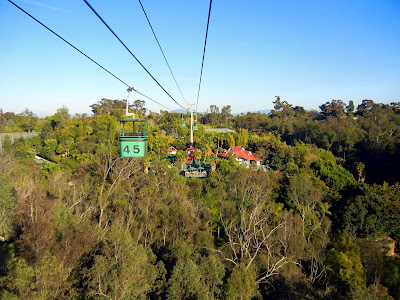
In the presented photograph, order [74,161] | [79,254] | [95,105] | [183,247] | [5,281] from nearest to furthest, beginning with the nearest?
[5,281] → [79,254] → [183,247] → [74,161] → [95,105]

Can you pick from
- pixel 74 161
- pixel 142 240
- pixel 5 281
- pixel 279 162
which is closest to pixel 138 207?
pixel 142 240

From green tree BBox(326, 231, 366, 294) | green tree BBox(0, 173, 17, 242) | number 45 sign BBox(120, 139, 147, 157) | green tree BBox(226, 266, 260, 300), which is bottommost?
green tree BBox(326, 231, 366, 294)

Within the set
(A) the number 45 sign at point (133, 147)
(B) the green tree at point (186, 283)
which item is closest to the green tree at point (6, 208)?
(B) the green tree at point (186, 283)

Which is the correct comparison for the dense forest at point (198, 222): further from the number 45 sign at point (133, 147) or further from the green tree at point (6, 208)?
the number 45 sign at point (133, 147)

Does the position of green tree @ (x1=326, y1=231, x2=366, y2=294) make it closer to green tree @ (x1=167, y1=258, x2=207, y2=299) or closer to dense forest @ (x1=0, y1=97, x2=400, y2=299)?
dense forest @ (x1=0, y1=97, x2=400, y2=299)

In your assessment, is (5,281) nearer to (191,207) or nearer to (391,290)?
(191,207)

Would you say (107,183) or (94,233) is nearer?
(94,233)

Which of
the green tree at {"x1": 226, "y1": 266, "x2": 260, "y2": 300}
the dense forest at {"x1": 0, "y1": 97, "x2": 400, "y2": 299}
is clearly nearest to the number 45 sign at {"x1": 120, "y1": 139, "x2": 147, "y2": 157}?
the dense forest at {"x1": 0, "y1": 97, "x2": 400, "y2": 299}

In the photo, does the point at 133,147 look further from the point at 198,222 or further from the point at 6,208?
the point at 6,208
